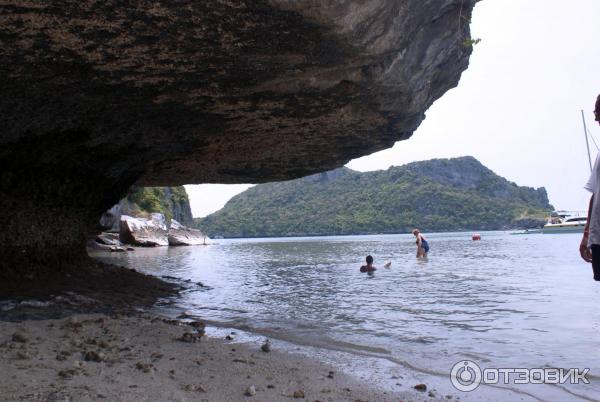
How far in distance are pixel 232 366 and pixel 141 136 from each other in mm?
4633

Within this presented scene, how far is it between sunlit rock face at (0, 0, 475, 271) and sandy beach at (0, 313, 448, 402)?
2861mm

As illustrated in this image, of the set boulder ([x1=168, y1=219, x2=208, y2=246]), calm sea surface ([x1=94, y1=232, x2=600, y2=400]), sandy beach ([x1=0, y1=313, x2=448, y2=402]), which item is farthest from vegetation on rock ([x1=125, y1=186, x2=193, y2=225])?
sandy beach ([x1=0, y1=313, x2=448, y2=402])

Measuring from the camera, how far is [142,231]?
125 ft

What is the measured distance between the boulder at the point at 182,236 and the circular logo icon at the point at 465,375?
137ft

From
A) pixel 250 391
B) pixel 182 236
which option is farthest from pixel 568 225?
pixel 250 391

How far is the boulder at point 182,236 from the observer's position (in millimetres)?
45031

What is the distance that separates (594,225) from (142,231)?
124 feet

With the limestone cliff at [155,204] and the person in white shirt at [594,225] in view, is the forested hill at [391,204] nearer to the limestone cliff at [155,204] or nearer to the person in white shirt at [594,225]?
the limestone cliff at [155,204]

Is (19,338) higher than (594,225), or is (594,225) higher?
(594,225)

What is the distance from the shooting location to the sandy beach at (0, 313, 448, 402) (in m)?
3.41

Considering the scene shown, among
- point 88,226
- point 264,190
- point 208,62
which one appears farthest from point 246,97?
point 264,190

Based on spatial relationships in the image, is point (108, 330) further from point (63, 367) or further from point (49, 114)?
point (49, 114)

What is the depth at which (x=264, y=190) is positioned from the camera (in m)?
147

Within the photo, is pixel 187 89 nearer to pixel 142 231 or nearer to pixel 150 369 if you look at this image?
pixel 150 369
